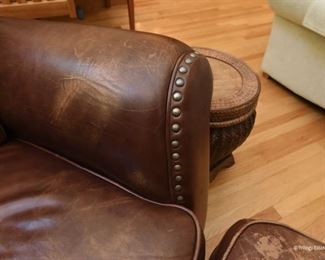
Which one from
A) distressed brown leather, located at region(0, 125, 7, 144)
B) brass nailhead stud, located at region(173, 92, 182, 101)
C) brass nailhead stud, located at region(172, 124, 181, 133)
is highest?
brass nailhead stud, located at region(173, 92, 182, 101)

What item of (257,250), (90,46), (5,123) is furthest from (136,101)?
(5,123)

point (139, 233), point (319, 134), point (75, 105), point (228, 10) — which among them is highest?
point (75, 105)

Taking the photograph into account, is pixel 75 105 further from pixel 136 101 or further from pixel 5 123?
pixel 5 123

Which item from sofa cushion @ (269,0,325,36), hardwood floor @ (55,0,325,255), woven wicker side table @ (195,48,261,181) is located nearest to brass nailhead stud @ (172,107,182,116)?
woven wicker side table @ (195,48,261,181)

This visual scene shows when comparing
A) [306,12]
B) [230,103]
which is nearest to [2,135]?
[230,103]

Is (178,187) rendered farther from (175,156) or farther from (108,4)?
(108,4)

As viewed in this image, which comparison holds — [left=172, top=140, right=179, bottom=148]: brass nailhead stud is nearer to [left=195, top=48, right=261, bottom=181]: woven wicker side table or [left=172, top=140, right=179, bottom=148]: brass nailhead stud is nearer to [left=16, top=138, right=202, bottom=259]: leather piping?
[left=16, top=138, right=202, bottom=259]: leather piping

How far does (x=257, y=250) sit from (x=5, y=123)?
2.12ft

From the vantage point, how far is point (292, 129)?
4.35ft

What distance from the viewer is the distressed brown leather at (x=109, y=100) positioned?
488 mm

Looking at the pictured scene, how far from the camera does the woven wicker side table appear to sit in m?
0.78

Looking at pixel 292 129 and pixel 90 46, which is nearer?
pixel 90 46

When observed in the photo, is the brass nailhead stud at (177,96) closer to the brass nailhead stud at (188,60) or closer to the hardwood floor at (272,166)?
the brass nailhead stud at (188,60)

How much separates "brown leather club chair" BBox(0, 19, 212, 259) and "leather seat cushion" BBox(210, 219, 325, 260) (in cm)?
9
